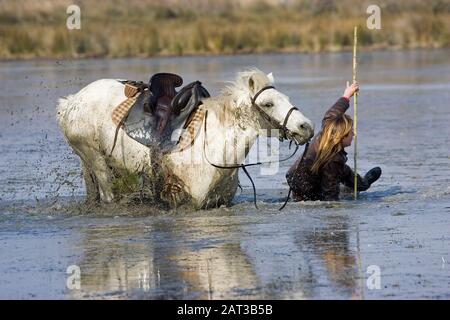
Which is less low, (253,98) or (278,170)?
(253,98)

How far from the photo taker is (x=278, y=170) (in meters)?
14.4

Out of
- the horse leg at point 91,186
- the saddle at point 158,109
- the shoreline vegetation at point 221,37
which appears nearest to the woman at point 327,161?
the saddle at point 158,109

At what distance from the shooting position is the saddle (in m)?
10.9

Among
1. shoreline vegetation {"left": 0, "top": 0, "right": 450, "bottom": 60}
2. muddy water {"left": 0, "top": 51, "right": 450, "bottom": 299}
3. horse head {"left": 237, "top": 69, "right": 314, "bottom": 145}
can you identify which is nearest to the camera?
muddy water {"left": 0, "top": 51, "right": 450, "bottom": 299}

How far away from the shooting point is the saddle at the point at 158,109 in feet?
35.9

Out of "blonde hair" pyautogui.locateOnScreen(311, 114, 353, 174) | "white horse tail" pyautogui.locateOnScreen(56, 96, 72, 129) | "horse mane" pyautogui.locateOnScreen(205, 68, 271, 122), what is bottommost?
"blonde hair" pyautogui.locateOnScreen(311, 114, 353, 174)

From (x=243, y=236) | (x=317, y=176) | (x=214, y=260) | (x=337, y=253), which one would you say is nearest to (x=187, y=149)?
(x=243, y=236)

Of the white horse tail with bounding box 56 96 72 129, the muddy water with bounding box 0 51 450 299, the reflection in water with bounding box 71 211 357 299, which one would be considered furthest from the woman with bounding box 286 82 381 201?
the white horse tail with bounding box 56 96 72 129

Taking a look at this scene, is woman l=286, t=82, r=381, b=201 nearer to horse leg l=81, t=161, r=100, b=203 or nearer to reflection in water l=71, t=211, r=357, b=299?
reflection in water l=71, t=211, r=357, b=299

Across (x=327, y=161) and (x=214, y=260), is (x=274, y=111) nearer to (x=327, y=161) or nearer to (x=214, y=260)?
(x=327, y=161)

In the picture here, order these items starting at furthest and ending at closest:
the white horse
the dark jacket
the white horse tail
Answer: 1. the white horse tail
2. the dark jacket
3. the white horse
